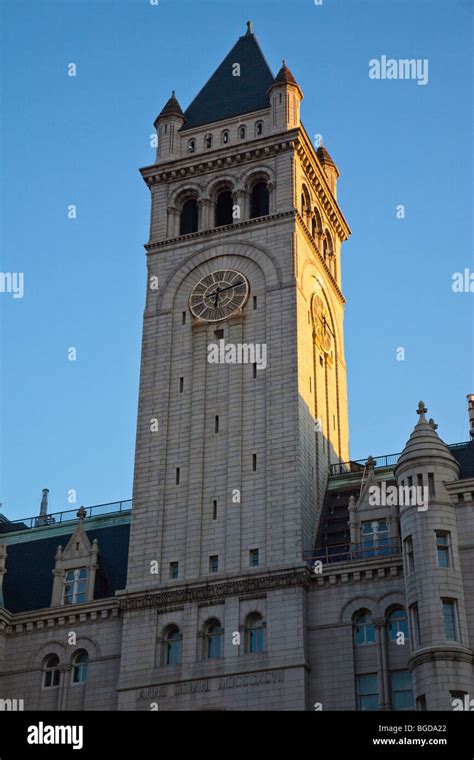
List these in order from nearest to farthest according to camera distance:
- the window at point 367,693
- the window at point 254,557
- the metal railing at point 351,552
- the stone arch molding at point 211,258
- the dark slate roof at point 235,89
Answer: the window at point 367,693 → the metal railing at point 351,552 → the window at point 254,557 → the stone arch molding at point 211,258 → the dark slate roof at point 235,89

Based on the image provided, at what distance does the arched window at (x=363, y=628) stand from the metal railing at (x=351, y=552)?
9.18 ft

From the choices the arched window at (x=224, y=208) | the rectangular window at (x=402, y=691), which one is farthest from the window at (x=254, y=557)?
the arched window at (x=224, y=208)

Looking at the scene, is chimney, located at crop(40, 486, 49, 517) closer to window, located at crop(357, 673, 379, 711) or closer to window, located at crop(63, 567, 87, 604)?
window, located at crop(63, 567, 87, 604)

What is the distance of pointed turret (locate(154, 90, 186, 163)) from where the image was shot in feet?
269

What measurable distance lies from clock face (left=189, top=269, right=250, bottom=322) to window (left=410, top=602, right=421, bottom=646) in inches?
903

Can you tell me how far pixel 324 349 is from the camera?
76.8 m

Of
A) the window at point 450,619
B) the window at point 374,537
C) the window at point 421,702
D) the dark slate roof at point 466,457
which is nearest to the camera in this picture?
the window at point 421,702

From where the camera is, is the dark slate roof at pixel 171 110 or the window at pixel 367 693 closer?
the window at pixel 367 693

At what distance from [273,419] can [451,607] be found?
16255 mm

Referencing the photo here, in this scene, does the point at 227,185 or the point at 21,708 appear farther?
the point at 227,185

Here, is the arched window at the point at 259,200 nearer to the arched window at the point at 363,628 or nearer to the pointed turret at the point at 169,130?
the pointed turret at the point at 169,130

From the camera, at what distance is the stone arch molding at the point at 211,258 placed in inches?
2901
